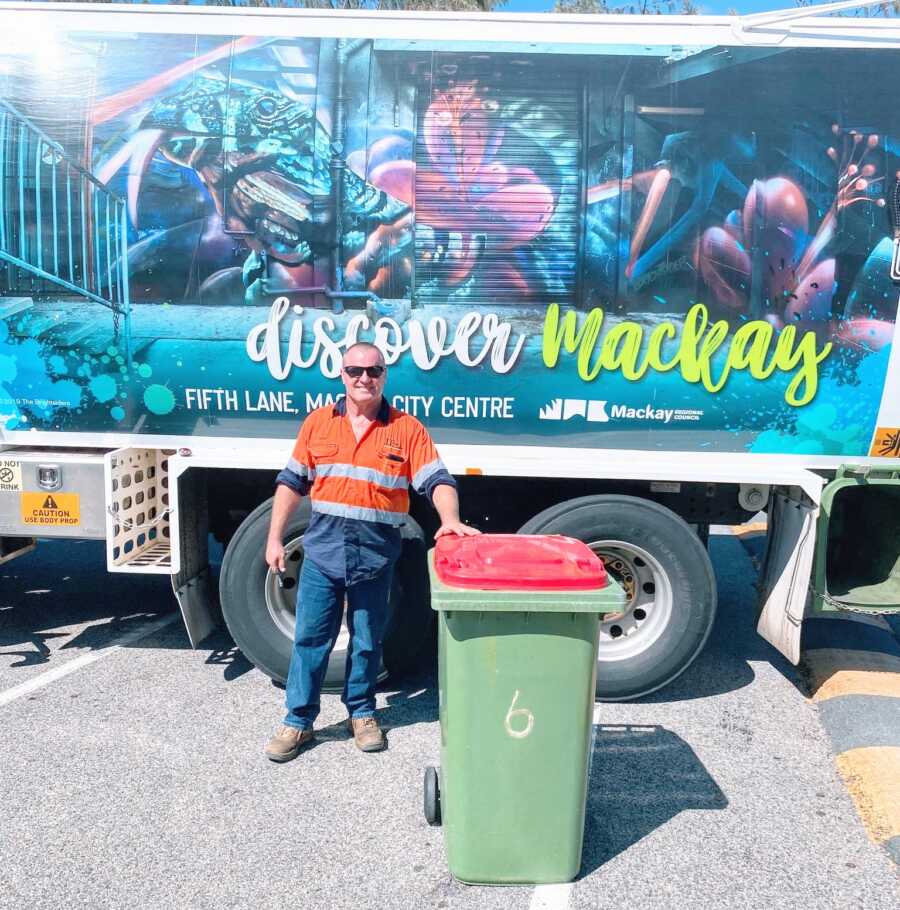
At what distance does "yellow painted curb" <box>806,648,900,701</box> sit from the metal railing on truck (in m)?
4.22

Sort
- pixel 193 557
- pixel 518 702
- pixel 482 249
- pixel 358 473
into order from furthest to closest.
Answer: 1. pixel 193 557
2. pixel 482 249
3. pixel 358 473
4. pixel 518 702

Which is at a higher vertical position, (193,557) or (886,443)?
(886,443)

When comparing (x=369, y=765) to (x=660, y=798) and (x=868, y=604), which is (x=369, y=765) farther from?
(x=868, y=604)

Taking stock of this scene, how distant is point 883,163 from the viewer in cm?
421

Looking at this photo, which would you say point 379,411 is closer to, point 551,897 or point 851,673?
point 551,897

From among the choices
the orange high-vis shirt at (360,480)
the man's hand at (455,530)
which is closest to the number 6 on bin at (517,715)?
the man's hand at (455,530)

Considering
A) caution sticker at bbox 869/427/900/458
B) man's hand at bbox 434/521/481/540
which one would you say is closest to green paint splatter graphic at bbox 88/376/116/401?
man's hand at bbox 434/521/481/540

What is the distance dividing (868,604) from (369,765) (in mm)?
2673

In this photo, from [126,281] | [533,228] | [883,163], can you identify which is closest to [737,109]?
[883,163]

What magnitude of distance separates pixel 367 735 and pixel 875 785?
7.43ft

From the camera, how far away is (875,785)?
383 cm

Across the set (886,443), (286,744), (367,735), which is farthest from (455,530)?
(886,443)

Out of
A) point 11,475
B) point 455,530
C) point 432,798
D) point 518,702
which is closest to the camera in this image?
point 518,702

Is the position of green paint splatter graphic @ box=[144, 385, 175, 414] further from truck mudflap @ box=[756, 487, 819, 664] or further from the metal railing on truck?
truck mudflap @ box=[756, 487, 819, 664]
